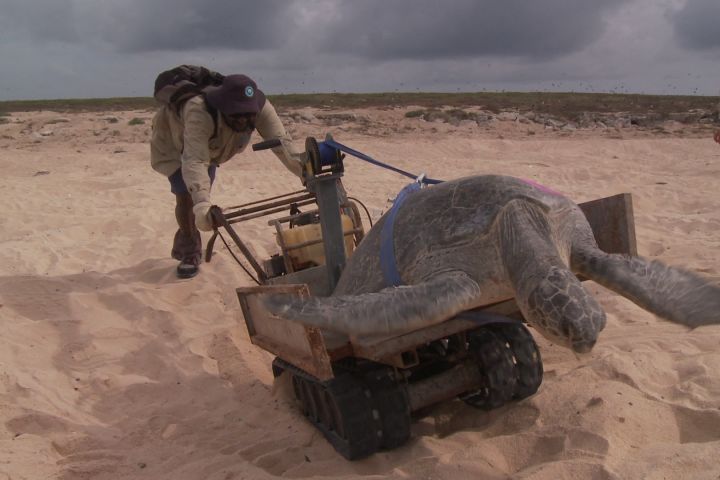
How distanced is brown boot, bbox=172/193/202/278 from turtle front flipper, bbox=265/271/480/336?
11.1 ft

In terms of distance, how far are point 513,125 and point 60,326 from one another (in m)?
13.6

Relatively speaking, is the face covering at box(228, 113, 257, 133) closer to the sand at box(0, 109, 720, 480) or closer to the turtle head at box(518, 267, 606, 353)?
the sand at box(0, 109, 720, 480)

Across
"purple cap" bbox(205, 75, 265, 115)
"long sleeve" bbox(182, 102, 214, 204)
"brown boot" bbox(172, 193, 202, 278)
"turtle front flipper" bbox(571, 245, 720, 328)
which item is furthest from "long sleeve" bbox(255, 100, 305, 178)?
"turtle front flipper" bbox(571, 245, 720, 328)

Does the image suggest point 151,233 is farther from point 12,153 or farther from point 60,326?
point 12,153

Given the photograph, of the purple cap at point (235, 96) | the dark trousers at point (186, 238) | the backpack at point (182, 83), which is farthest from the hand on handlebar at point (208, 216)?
the dark trousers at point (186, 238)

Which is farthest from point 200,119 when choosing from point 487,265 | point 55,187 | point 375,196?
point 55,187

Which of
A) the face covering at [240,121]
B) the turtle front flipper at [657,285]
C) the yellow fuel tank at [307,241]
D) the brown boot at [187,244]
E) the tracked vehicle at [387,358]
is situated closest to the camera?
the turtle front flipper at [657,285]

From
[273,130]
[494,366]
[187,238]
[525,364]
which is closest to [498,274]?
[494,366]

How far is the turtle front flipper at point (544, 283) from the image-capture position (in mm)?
1878

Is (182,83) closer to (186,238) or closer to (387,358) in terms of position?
(186,238)

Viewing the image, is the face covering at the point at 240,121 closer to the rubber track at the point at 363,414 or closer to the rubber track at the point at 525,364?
the rubber track at the point at 363,414

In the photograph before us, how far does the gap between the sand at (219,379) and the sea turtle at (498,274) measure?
60 cm

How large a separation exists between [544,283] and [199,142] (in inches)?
115

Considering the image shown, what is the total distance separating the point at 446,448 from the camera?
2537 millimetres
